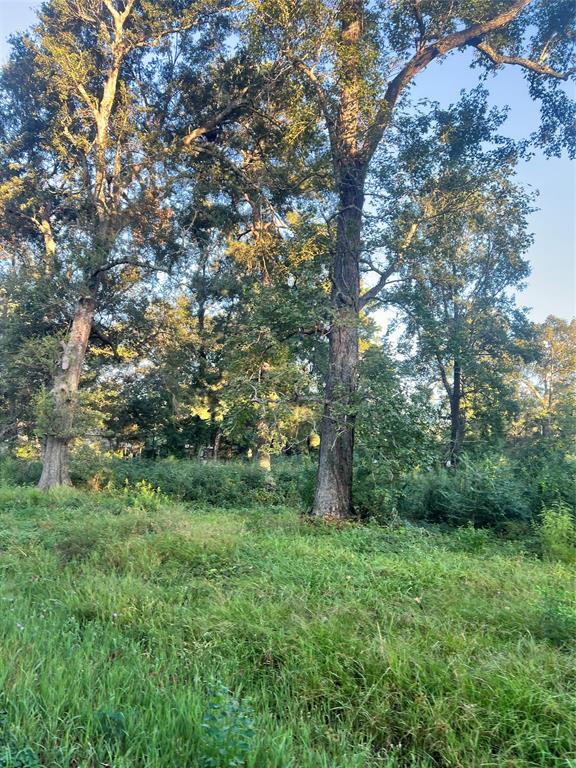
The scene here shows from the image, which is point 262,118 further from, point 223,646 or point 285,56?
point 223,646

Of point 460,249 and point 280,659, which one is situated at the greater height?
point 460,249

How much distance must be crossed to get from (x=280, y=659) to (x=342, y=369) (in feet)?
22.5

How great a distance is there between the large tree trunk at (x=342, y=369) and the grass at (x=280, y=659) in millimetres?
3417

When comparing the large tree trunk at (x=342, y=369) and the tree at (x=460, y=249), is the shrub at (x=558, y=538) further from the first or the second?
the tree at (x=460, y=249)

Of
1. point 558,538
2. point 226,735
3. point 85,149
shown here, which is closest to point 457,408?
point 558,538

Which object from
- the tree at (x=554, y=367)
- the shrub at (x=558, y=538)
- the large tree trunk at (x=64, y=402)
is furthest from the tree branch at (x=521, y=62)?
the tree at (x=554, y=367)

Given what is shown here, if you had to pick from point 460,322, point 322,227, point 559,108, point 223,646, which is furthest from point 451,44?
point 223,646

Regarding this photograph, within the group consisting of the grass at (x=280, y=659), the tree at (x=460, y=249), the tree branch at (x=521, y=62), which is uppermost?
the tree branch at (x=521, y=62)

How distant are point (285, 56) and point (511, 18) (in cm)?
493

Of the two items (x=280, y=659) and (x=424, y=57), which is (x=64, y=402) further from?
(x=424, y=57)

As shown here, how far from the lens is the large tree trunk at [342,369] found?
918 centimetres

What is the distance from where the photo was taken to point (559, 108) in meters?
10.8

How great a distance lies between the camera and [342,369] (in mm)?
9633

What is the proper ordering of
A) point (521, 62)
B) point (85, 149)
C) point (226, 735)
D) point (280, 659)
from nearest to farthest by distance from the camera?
point (226, 735) < point (280, 659) < point (521, 62) < point (85, 149)
